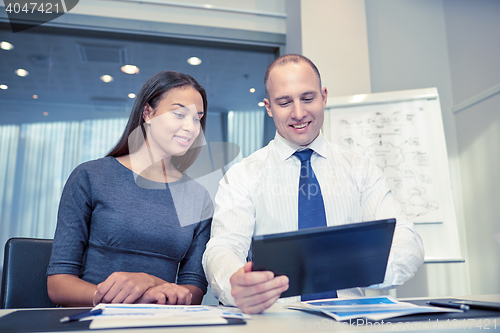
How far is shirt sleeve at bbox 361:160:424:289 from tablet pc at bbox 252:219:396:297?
252mm

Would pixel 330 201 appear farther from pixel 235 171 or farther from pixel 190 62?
pixel 190 62

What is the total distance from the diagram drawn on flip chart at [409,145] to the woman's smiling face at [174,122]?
1295 mm

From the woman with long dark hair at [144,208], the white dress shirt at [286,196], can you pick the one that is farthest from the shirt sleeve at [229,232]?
the woman with long dark hair at [144,208]

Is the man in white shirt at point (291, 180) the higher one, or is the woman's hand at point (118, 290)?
the man in white shirt at point (291, 180)

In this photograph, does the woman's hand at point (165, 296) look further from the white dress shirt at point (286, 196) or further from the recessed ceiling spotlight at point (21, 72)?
the recessed ceiling spotlight at point (21, 72)

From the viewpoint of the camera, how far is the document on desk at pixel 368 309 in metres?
0.63

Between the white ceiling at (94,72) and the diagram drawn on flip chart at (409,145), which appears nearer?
the diagram drawn on flip chart at (409,145)

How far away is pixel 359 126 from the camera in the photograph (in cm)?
237

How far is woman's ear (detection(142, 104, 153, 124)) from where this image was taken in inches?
52.5

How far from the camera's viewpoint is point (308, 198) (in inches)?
49.2

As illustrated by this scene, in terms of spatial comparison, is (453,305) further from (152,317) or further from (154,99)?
(154,99)

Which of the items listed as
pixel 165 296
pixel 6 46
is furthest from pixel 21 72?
pixel 165 296

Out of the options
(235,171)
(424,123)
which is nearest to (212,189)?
(235,171)

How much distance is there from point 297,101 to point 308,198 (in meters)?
0.36
